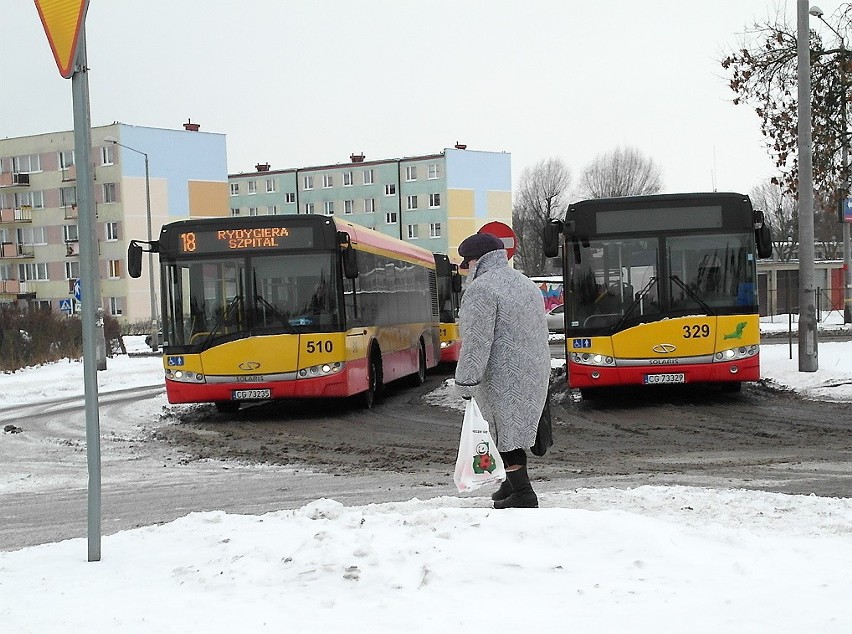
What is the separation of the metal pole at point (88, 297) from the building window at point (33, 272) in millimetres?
85583

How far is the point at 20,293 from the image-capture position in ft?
286

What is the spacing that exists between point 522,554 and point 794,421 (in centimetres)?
934

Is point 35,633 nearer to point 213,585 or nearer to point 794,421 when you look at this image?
point 213,585

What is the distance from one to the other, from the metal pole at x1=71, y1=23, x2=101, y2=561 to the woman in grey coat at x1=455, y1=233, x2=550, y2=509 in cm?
227

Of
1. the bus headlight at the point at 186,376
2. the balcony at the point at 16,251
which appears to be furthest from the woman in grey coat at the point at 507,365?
the balcony at the point at 16,251

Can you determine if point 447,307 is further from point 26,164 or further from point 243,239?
point 26,164

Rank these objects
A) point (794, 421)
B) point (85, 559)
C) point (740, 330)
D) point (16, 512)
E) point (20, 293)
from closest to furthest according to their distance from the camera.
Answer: point (85, 559), point (16, 512), point (794, 421), point (740, 330), point (20, 293)

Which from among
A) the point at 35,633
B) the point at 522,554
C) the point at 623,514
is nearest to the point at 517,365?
the point at 623,514

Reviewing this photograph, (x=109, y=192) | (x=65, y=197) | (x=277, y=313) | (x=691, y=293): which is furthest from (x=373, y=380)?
(x=65, y=197)

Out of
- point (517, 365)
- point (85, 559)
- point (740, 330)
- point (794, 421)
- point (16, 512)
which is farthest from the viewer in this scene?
point (740, 330)

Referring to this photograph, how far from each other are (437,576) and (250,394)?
11000 mm

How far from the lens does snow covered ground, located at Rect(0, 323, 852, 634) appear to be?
477 cm

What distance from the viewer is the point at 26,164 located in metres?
86.2

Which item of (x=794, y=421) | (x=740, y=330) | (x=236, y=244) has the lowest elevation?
(x=794, y=421)
